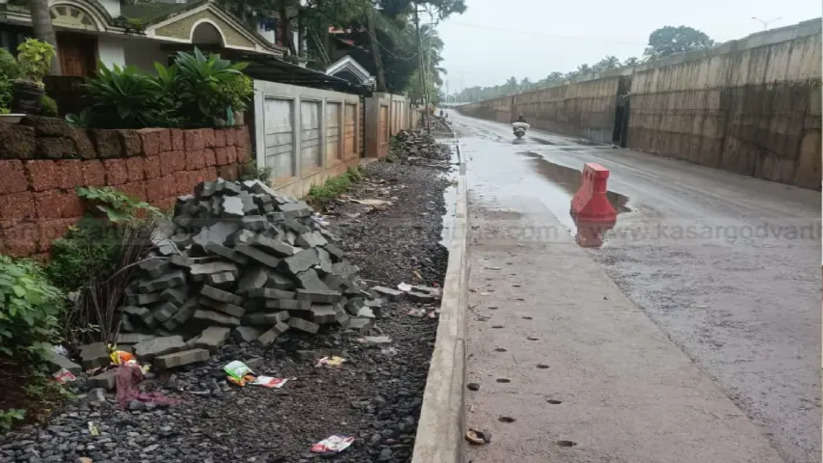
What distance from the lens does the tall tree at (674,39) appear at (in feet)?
247

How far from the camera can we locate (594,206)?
32.9 feet

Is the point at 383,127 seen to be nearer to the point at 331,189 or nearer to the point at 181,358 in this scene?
the point at 331,189

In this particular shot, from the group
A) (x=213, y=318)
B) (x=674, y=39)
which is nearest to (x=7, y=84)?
(x=213, y=318)

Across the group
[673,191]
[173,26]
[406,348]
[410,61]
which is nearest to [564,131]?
[410,61]

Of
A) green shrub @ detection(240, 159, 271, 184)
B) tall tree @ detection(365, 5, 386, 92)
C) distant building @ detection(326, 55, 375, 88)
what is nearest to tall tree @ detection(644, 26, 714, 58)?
tall tree @ detection(365, 5, 386, 92)

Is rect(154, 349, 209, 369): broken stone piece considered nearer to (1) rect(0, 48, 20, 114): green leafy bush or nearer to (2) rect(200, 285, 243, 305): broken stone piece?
(2) rect(200, 285, 243, 305): broken stone piece

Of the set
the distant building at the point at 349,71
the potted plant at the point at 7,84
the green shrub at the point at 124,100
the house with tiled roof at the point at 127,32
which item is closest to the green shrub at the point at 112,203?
the potted plant at the point at 7,84

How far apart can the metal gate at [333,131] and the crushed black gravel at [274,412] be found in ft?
25.4

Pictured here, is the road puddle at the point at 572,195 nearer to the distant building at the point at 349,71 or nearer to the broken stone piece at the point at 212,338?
the broken stone piece at the point at 212,338

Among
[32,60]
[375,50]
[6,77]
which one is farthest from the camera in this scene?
[375,50]

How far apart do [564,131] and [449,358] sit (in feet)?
141

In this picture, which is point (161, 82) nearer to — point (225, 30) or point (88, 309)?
point (88, 309)

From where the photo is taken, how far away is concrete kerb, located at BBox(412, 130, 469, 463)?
2788 millimetres

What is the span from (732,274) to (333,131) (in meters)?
8.69
